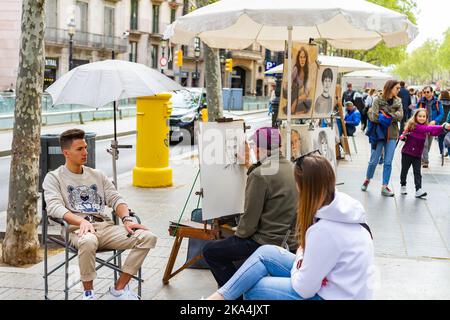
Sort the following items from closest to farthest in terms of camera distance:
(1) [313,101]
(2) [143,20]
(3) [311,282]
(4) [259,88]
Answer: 1. (3) [311,282]
2. (1) [313,101]
3. (2) [143,20]
4. (4) [259,88]

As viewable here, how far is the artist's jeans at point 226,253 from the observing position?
444 centimetres

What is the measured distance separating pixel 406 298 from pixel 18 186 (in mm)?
3682

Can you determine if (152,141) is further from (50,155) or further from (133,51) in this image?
(133,51)

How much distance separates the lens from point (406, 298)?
17.0 feet

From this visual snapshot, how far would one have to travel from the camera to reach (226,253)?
4461 millimetres

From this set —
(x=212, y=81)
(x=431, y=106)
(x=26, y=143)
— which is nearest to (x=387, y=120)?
(x=212, y=81)

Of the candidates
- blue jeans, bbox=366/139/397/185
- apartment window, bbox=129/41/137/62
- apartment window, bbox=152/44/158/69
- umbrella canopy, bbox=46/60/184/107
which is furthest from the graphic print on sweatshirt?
apartment window, bbox=152/44/158/69

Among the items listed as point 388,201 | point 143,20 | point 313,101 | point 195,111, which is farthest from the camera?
point 143,20

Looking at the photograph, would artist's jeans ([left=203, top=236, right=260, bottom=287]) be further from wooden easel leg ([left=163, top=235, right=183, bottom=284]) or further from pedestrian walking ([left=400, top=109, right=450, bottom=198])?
pedestrian walking ([left=400, top=109, right=450, bottom=198])

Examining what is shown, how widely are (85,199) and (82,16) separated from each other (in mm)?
44207

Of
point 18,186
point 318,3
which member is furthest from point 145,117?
point 318,3

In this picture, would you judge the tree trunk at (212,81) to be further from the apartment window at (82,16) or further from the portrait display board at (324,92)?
the apartment window at (82,16)

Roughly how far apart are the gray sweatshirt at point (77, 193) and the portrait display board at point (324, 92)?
3012 millimetres

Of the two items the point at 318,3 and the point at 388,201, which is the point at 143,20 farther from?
the point at 318,3
